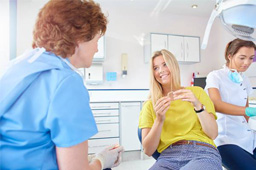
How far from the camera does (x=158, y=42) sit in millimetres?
3760

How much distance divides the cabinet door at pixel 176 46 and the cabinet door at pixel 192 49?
0.09m

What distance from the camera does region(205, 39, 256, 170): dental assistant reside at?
1.32m

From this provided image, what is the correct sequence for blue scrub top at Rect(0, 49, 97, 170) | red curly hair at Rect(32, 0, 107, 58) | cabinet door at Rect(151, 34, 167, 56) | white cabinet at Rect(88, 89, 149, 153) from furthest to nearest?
cabinet door at Rect(151, 34, 167, 56), white cabinet at Rect(88, 89, 149, 153), red curly hair at Rect(32, 0, 107, 58), blue scrub top at Rect(0, 49, 97, 170)

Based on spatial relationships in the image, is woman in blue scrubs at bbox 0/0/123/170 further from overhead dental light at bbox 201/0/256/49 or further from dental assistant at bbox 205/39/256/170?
dental assistant at bbox 205/39/256/170

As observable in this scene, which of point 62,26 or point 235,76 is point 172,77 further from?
point 62,26

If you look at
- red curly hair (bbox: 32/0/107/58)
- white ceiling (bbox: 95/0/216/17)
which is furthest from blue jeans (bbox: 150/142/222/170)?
white ceiling (bbox: 95/0/216/17)

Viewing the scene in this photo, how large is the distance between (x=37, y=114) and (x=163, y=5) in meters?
3.83

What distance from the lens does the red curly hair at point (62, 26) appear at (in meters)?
0.69

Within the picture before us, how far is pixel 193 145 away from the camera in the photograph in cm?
113

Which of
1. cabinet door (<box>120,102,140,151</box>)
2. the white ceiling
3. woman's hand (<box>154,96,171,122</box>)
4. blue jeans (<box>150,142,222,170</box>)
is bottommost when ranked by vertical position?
cabinet door (<box>120,102,140,151</box>)

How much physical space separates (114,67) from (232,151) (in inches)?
115

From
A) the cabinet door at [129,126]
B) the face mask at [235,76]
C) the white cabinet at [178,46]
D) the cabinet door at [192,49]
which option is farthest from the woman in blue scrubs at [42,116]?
the cabinet door at [192,49]

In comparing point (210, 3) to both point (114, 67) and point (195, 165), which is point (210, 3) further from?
point (195, 165)

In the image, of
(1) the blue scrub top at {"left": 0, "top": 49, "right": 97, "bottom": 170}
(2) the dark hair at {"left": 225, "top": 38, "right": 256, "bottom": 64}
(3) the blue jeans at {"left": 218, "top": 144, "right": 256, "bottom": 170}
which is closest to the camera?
(1) the blue scrub top at {"left": 0, "top": 49, "right": 97, "bottom": 170}
